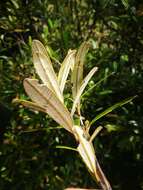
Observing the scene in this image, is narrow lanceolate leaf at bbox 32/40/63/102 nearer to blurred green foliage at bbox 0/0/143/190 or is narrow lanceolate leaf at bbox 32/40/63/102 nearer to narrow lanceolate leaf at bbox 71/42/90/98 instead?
narrow lanceolate leaf at bbox 71/42/90/98

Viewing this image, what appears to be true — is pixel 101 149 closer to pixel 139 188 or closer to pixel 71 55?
pixel 139 188

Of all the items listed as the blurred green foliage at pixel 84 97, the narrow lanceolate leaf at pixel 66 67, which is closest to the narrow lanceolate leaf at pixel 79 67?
the narrow lanceolate leaf at pixel 66 67

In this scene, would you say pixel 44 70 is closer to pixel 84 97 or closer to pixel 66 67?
pixel 66 67

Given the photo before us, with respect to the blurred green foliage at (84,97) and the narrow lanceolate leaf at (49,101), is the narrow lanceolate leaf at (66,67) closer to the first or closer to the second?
the narrow lanceolate leaf at (49,101)

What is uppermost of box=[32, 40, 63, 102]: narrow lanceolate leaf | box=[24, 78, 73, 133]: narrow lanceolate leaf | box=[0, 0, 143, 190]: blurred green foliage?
box=[0, 0, 143, 190]: blurred green foliage

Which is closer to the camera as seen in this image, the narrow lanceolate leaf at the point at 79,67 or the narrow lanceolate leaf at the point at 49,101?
the narrow lanceolate leaf at the point at 49,101

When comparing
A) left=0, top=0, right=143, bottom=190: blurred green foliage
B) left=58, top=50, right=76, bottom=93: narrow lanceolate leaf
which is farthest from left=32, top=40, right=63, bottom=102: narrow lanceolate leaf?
left=0, top=0, right=143, bottom=190: blurred green foliage
